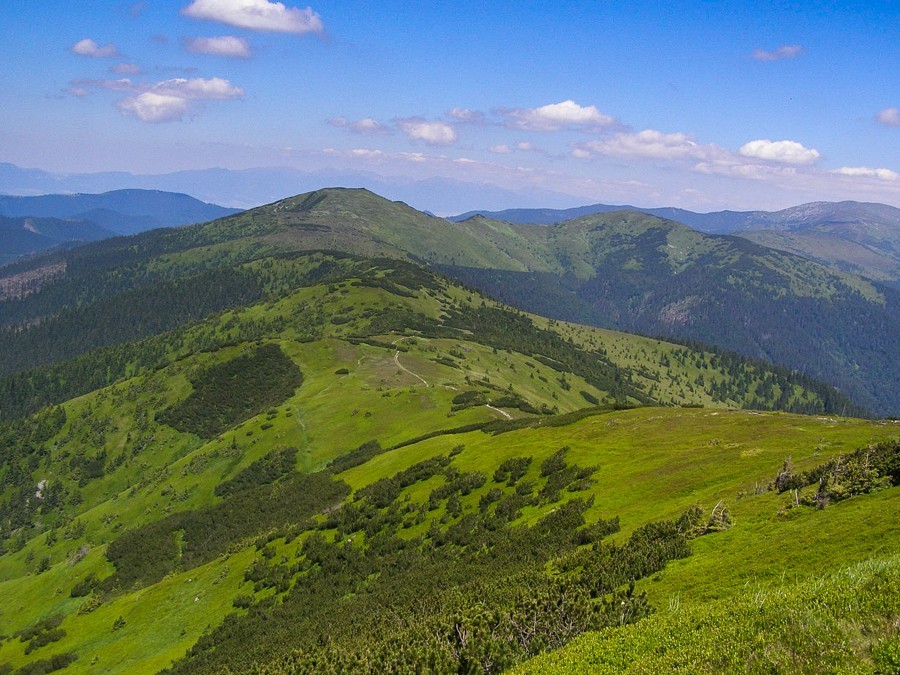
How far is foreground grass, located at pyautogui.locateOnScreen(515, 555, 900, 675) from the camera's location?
13.3 meters

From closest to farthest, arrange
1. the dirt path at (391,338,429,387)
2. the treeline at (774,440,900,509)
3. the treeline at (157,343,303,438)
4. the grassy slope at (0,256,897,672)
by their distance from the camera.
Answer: the treeline at (774,440,900,509)
the grassy slope at (0,256,897,672)
the dirt path at (391,338,429,387)
the treeline at (157,343,303,438)

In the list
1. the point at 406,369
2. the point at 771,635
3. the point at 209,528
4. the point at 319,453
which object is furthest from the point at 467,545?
→ the point at 406,369

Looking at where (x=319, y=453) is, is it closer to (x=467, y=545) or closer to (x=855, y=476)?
(x=467, y=545)

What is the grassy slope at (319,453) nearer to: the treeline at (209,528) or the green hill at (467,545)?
the green hill at (467,545)

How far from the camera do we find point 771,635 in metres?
15.0

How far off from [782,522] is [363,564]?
33.9 meters

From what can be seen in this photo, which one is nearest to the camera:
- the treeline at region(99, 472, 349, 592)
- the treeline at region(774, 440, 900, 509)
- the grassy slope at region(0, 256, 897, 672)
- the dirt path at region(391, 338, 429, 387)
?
the treeline at region(774, 440, 900, 509)

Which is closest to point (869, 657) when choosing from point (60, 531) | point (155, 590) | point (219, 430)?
point (155, 590)

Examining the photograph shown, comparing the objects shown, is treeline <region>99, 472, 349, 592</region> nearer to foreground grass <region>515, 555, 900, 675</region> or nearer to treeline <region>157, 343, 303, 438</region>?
treeline <region>157, 343, 303, 438</region>

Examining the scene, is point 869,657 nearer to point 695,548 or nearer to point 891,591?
point 891,591

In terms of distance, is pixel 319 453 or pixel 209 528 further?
pixel 319 453

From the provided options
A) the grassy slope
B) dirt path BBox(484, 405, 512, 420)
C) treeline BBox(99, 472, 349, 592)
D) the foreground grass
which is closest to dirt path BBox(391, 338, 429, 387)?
the grassy slope

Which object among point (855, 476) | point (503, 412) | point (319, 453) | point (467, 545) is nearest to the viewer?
point (855, 476)

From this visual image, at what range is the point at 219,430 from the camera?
16900cm
